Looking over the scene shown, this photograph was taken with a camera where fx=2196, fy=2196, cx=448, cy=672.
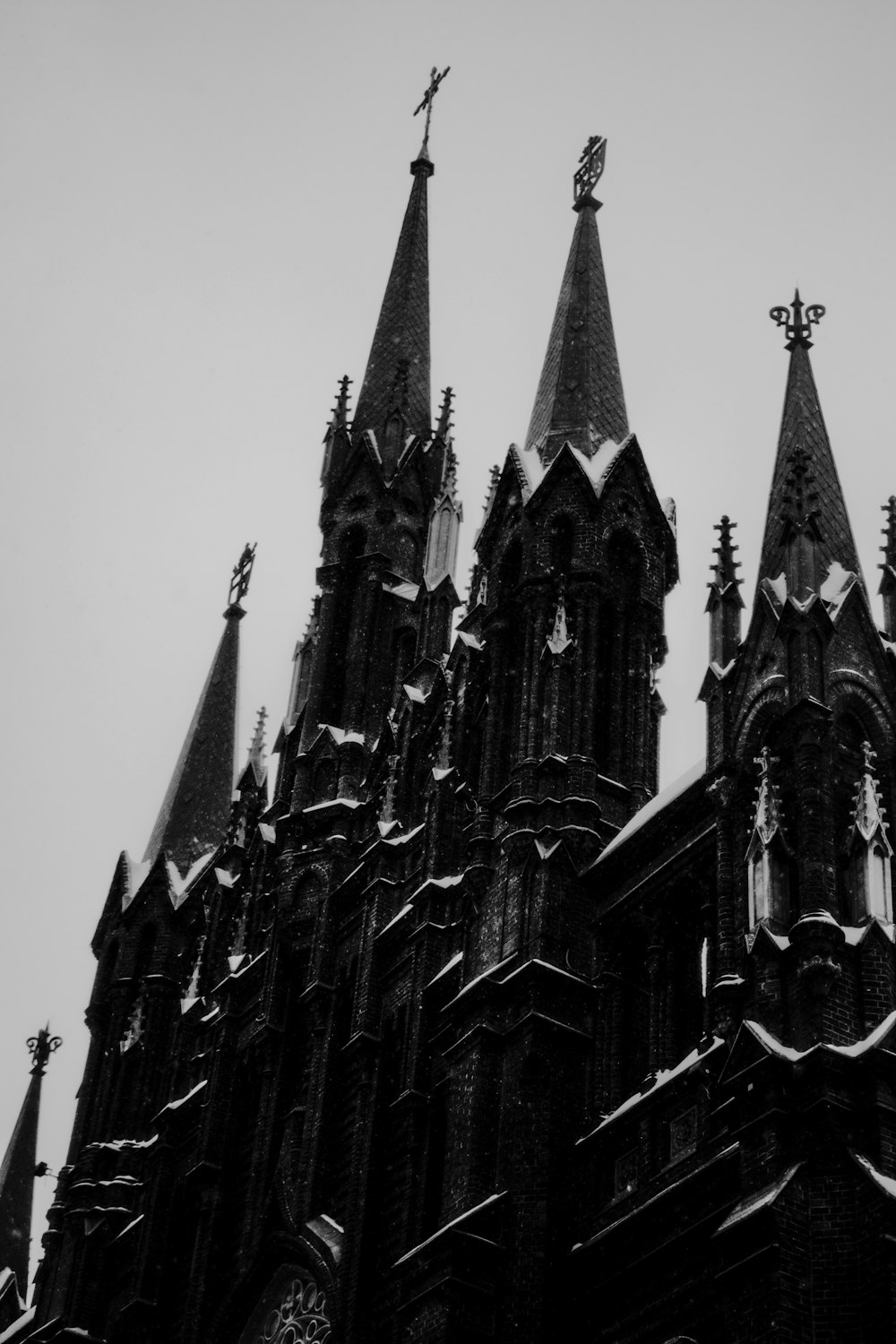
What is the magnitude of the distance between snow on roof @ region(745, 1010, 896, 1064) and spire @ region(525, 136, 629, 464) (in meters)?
14.4

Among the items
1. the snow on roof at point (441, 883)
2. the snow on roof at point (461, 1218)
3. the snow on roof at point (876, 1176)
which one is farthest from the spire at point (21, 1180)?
the snow on roof at point (876, 1176)

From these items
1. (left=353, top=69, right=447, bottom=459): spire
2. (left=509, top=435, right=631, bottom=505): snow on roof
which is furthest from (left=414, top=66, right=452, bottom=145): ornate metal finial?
(left=509, top=435, right=631, bottom=505): snow on roof

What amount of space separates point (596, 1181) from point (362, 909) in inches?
346

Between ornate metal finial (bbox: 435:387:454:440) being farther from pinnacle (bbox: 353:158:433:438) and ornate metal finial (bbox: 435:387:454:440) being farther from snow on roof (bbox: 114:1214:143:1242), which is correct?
snow on roof (bbox: 114:1214:143:1242)

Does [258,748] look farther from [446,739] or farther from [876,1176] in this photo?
[876,1176]

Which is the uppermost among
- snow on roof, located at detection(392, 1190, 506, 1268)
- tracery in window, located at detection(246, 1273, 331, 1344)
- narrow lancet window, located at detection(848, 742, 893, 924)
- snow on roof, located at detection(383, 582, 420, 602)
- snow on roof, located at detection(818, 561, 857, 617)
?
snow on roof, located at detection(383, 582, 420, 602)

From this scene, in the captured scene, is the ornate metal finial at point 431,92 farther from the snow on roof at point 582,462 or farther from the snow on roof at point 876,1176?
the snow on roof at point 876,1176

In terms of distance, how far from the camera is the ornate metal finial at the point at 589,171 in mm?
41094

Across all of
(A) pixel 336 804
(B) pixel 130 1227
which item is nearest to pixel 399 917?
(A) pixel 336 804

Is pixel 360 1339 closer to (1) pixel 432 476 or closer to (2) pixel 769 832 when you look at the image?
(2) pixel 769 832

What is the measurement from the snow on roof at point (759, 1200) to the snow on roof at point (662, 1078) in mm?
2585

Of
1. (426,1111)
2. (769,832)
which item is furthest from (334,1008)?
(769,832)

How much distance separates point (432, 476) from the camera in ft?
143

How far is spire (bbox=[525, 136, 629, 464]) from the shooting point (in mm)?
35938
